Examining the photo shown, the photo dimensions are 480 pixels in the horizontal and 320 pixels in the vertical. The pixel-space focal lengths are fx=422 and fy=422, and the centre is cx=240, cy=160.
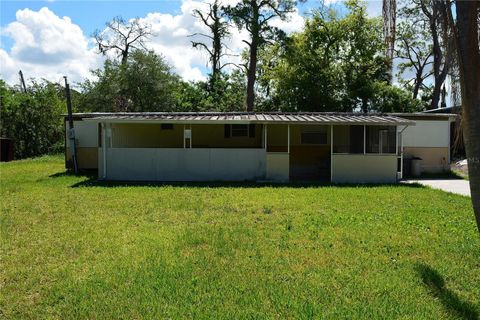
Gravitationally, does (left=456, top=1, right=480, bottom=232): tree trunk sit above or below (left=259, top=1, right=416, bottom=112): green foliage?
below

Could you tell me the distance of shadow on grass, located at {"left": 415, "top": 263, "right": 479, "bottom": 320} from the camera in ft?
13.0

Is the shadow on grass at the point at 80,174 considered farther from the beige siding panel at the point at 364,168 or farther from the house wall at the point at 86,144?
the beige siding panel at the point at 364,168

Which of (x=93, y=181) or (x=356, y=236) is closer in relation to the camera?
(x=356, y=236)

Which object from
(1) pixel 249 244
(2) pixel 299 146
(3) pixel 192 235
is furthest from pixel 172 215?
(2) pixel 299 146

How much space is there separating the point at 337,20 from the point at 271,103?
739 centimetres

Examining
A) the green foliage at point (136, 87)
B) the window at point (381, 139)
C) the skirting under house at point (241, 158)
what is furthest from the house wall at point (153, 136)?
the green foliage at point (136, 87)

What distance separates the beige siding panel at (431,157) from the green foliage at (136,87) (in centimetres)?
1895

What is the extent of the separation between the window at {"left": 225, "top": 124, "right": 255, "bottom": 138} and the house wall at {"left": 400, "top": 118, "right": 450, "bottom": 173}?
6694 millimetres

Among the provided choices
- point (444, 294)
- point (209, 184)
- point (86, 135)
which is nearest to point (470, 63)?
point (444, 294)

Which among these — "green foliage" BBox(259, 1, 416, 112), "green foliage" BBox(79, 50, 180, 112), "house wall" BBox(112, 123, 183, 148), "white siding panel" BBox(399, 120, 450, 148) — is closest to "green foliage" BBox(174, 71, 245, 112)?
"green foliage" BBox(79, 50, 180, 112)

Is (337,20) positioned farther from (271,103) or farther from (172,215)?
(172,215)

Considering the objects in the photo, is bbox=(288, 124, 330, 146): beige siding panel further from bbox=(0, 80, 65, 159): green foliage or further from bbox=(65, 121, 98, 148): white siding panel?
bbox=(0, 80, 65, 159): green foliage

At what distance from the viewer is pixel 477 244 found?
628 cm

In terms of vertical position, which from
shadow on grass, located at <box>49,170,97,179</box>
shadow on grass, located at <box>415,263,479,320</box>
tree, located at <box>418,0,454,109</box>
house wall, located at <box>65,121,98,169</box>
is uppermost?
tree, located at <box>418,0,454,109</box>
